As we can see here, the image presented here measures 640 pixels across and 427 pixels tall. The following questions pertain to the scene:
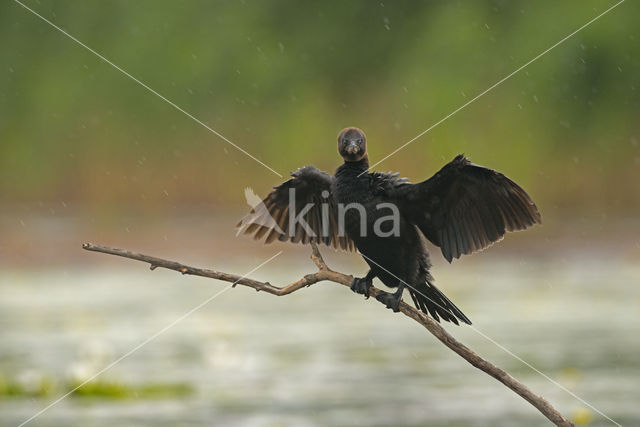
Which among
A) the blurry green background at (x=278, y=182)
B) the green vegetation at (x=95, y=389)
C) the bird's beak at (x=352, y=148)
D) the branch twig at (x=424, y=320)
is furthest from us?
the blurry green background at (x=278, y=182)

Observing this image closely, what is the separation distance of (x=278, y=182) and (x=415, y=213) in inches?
632

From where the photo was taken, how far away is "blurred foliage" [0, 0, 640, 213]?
22547 mm

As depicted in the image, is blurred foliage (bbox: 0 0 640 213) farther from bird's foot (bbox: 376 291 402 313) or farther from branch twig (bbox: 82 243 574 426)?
branch twig (bbox: 82 243 574 426)

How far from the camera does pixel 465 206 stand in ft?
19.6

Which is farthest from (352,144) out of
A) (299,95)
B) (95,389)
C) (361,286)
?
(299,95)

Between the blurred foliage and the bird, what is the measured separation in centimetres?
1528

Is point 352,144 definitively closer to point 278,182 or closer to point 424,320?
point 424,320

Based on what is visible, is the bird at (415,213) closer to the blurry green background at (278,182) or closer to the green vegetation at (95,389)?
the blurry green background at (278,182)

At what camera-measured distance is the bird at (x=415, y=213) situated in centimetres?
585

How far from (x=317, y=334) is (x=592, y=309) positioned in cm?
361

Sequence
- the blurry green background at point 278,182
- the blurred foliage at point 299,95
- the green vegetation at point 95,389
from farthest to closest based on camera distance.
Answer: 1. the blurred foliage at point 299,95
2. the blurry green background at point 278,182
3. the green vegetation at point 95,389

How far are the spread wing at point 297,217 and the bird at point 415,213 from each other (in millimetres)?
64

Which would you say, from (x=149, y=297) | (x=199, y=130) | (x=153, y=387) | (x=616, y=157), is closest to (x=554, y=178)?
(x=616, y=157)

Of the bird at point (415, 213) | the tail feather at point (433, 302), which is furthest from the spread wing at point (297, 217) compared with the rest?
the tail feather at point (433, 302)
